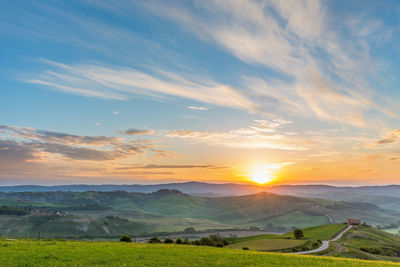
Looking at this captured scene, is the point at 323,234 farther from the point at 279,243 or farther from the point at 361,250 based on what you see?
the point at 279,243

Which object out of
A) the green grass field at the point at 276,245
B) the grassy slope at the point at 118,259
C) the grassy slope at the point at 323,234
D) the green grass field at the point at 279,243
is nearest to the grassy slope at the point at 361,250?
the green grass field at the point at 279,243

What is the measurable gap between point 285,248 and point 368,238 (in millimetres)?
68817

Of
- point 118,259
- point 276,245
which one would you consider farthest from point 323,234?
point 118,259

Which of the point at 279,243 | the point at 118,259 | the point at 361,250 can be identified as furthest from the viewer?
the point at 279,243

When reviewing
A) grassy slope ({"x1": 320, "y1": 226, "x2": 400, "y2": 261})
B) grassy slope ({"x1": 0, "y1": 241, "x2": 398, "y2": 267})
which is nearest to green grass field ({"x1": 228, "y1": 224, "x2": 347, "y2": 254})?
grassy slope ({"x1": 320, "y1": 226, "x2": 400, "y2": 261})

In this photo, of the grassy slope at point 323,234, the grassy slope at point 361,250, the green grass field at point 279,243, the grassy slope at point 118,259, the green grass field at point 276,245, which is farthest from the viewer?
the grassy slope at point 323,234

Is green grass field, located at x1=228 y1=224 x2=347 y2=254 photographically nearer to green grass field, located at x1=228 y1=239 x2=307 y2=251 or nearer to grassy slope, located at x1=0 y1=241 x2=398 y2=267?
green grass field, located at x1=228 y1=239 x2=307 y2=251

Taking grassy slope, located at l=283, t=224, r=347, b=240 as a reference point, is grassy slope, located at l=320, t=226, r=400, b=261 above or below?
above

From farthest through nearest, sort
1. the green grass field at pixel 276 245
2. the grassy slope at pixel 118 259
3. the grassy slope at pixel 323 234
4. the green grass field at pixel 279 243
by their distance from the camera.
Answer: the grassy slope at pixel 323 234 → the green grass field at pixel 279 243 → the green grass field at pixel 276 245 → the grassy slope at pixel 118 259

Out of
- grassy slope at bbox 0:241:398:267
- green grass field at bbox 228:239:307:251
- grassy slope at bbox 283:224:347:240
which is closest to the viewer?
grassy slope at bbox 0:241:398:267

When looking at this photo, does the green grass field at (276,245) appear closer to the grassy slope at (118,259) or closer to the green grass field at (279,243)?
the green grass field at (279,243)

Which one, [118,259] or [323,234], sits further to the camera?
[323,234]

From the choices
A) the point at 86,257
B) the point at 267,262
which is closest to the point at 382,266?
the point at 267,262

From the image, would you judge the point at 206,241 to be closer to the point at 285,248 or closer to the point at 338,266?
the point at 285,248
